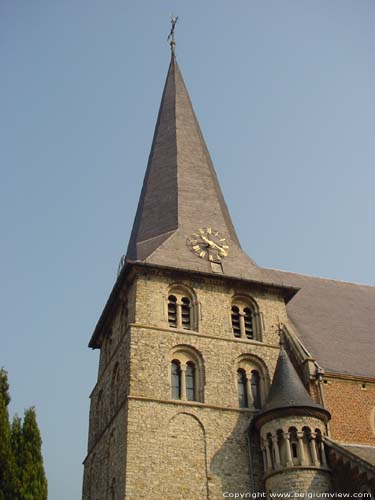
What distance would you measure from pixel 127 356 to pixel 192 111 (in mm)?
16664

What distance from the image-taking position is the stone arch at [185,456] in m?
21.2

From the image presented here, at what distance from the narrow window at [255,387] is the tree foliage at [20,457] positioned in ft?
25.8

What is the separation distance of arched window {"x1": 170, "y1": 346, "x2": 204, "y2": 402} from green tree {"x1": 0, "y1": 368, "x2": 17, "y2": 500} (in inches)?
228

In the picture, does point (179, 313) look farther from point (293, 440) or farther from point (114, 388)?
point (293, 440)

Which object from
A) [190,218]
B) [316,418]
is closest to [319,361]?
[316,418]

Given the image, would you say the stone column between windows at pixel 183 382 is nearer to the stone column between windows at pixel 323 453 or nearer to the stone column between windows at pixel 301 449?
the stone column between windows at pixel 301 449

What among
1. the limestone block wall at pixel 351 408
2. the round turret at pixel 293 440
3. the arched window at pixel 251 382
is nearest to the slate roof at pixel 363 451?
the limestone block wall at pixel 351 408

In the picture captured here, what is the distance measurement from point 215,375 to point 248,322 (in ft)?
10.3

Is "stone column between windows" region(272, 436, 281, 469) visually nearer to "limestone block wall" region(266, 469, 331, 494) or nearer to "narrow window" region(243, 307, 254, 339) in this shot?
"limestone block wall" region(266, 469, 331, 494)

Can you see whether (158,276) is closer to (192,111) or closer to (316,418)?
(316,418)

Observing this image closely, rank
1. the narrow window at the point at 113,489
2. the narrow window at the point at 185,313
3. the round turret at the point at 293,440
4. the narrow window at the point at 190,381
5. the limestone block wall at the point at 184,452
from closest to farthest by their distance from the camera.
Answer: the round turret at the point at 293,440 < the limestone block wall at the point at 184,452 < the narrow window at the point at 113,489 < the narrow window at the point at 190,381 < the narrow window at the point at 185,313

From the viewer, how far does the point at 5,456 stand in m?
19.1

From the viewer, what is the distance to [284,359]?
78.2 feet

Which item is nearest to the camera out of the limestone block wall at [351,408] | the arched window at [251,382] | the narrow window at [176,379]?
the limestone block wall at [351,408]
